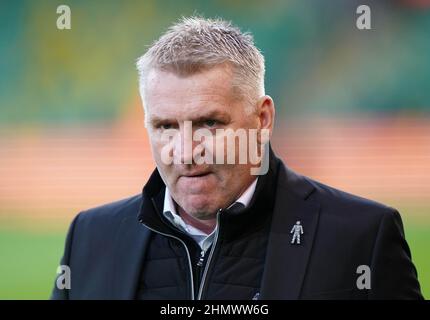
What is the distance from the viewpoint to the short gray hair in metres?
1.75

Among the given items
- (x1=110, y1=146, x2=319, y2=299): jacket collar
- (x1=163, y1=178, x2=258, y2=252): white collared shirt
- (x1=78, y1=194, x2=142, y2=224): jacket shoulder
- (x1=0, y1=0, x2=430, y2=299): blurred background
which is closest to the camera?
(x1=110, y1=146, x2=319, y2=299): jacket collar

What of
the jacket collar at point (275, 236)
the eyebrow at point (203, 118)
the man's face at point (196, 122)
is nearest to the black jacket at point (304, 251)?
the jacket collar at point (275, 236)

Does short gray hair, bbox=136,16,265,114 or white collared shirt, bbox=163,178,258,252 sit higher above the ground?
short gray hair, bbox=136,16,265,114

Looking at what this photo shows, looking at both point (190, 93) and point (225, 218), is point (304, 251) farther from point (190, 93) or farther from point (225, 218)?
point (190, 93)

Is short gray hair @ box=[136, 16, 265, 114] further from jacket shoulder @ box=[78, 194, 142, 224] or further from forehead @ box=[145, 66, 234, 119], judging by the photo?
jacket shoulder @ box=[78, 194, 142, 224]

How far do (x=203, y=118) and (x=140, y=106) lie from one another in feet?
10.0

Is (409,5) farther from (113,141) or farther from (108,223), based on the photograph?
(108,223)

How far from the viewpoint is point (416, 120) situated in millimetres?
4715

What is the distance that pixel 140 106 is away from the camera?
474 cm

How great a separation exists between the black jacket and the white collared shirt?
0.06 metres

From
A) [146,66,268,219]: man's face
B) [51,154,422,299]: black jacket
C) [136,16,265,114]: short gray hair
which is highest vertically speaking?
[136,16,265,114]: short gray hair

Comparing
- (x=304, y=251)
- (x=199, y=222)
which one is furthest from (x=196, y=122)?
(x=304, y=251)

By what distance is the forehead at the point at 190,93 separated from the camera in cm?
173

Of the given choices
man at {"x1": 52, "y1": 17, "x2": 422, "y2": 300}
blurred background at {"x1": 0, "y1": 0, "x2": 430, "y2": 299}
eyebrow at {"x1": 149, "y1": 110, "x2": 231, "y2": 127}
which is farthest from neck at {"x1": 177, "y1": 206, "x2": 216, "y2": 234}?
blurred background at {"x1": 0, "y1": 0, "x2": 430, "y2": 299}
